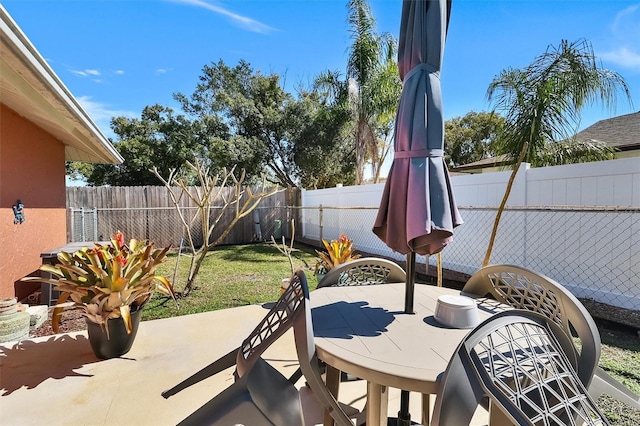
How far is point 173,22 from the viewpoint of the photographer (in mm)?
7129

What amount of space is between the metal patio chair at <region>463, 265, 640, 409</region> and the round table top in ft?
0.55

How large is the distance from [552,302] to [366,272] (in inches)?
43.8

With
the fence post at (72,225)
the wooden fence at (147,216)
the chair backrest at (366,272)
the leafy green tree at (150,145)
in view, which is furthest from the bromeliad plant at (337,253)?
the leafy green tree at (150,145)

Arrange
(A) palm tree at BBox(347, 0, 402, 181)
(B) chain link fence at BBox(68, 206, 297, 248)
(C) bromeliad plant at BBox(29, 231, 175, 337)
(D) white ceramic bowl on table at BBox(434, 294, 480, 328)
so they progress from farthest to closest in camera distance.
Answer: (A) palm tree at BBox(347, 0, 402, 181) < (B) chain link fence at BBox(68, 206, 297, 248) < (C) bromeliad plant at BBox(29, 231, 175, 337) < (D) white ceramic bowl on table at BBox(434, 294, 480, 328)

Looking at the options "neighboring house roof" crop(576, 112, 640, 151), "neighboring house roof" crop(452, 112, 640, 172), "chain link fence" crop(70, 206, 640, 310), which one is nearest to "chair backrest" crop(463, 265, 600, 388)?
"chain link fence" crop(70, 206, 640, 310)

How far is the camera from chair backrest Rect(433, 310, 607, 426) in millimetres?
853

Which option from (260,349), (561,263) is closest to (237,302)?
(260,349)

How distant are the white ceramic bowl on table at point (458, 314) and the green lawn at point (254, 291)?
4.36 ft

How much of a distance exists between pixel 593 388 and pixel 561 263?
3.10 m

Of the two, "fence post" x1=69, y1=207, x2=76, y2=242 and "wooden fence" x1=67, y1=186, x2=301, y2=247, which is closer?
"fence post" x1=69, y1=207, x2=76, y2=242

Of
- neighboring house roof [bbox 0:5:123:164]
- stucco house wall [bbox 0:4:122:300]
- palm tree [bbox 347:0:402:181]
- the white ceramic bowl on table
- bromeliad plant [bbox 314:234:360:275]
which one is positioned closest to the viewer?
the white ceramic bowl on table

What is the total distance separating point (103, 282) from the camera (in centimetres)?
252

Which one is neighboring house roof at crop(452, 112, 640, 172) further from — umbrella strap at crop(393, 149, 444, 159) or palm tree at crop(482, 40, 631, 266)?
umbrella strap at crop(393, 149, 444, 159)

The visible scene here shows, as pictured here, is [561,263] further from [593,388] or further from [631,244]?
[593,388]
